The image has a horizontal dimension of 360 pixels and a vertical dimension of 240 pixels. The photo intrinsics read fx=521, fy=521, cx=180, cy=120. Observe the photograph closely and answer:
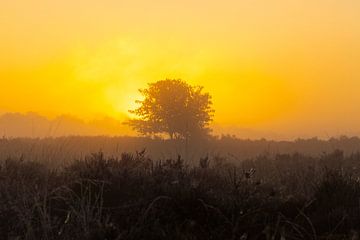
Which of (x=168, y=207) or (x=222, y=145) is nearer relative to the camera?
(x=168, y=207)

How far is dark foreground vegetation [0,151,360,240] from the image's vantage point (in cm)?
482

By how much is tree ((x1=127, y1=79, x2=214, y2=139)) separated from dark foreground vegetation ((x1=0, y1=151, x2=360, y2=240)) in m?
41.1

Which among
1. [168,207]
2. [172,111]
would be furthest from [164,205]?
[172,111]

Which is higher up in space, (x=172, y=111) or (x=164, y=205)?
(x=172, y=111)

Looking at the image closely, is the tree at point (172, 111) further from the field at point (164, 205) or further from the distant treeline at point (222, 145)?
the field at point (164, 205)

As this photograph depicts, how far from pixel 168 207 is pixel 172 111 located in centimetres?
4388

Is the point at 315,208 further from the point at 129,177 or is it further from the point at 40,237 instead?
the point at 40,237

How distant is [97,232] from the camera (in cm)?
451

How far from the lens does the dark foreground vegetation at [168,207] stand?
482cm

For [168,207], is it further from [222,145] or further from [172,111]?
[172,111]

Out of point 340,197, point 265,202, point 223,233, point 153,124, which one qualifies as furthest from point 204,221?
point 153,124

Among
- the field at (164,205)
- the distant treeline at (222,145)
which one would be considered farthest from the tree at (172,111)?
the field at (164,205)

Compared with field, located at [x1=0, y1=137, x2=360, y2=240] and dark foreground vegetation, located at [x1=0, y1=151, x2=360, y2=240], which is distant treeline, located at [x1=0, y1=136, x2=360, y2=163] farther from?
dark foreground vegetation, located at [x1=0, y1=151, x2=360, y2=240]

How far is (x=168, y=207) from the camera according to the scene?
550 centimetres
